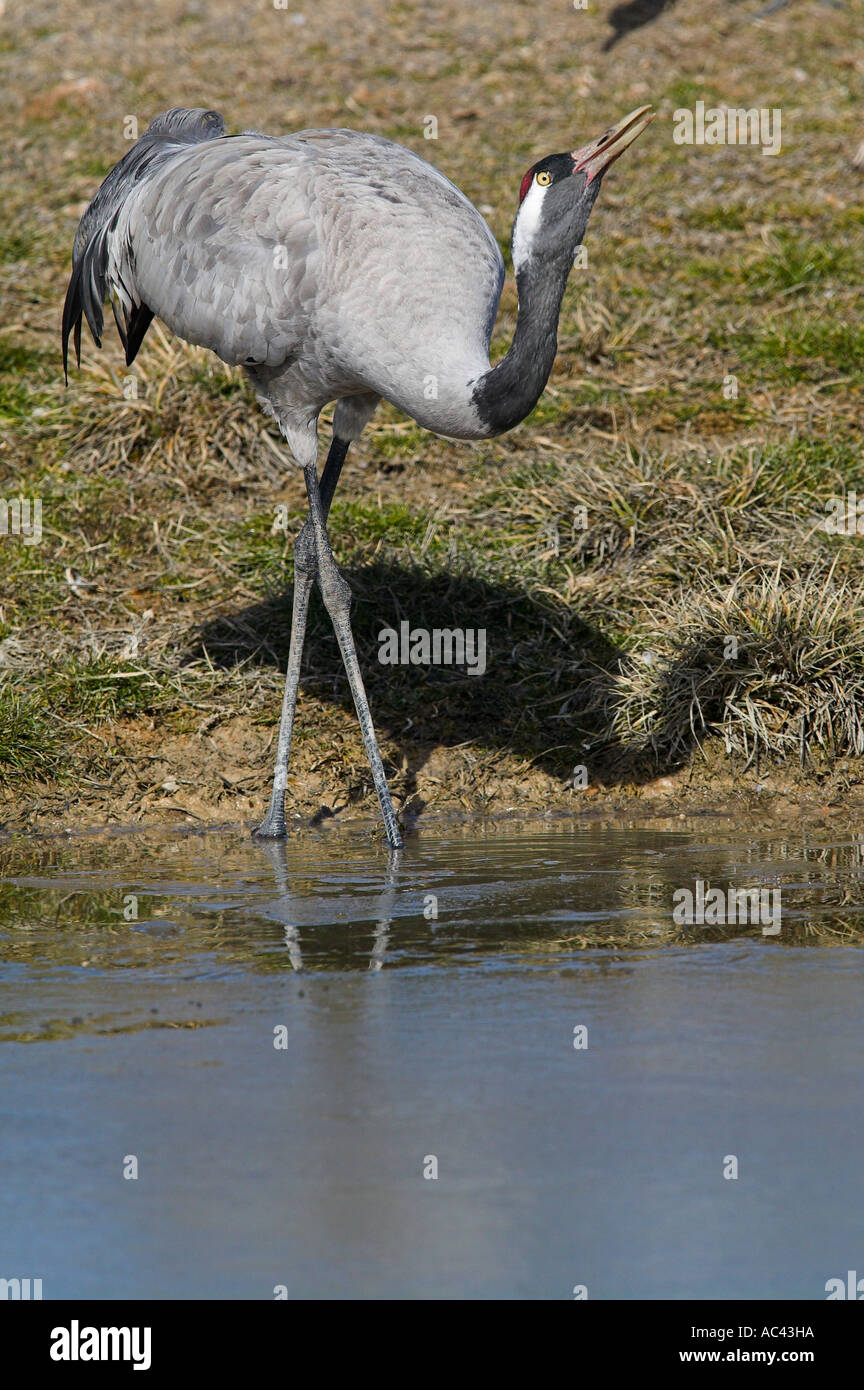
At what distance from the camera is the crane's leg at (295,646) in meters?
5.04

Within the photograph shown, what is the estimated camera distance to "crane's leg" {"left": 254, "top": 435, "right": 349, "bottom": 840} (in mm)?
5035

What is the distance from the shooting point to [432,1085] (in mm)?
2752

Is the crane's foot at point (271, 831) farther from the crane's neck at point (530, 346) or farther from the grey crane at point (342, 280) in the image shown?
the crane's neck at point (530, 346)

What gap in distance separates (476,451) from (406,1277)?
5.55 m

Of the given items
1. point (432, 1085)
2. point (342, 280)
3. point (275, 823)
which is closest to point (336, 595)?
point (275, 823)

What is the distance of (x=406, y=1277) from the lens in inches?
83.2

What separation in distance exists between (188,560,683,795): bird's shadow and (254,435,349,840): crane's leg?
1.63 feet

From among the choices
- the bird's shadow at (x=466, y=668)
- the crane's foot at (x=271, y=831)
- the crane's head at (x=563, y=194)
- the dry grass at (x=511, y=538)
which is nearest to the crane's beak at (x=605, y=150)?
the crane's head at (x=563, y=194)

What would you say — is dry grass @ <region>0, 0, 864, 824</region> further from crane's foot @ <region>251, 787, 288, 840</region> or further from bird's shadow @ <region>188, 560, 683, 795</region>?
crane's foot @ <region>251, 787, 288, 840</region>

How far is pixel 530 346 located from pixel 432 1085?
2.54 m

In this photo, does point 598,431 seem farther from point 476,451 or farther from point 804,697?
point 804,697

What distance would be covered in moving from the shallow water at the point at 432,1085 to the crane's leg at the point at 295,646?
26.6 inches

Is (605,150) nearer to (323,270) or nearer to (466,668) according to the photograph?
(323,270)

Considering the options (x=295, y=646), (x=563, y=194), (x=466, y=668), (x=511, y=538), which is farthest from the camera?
(x=511, y=538)
